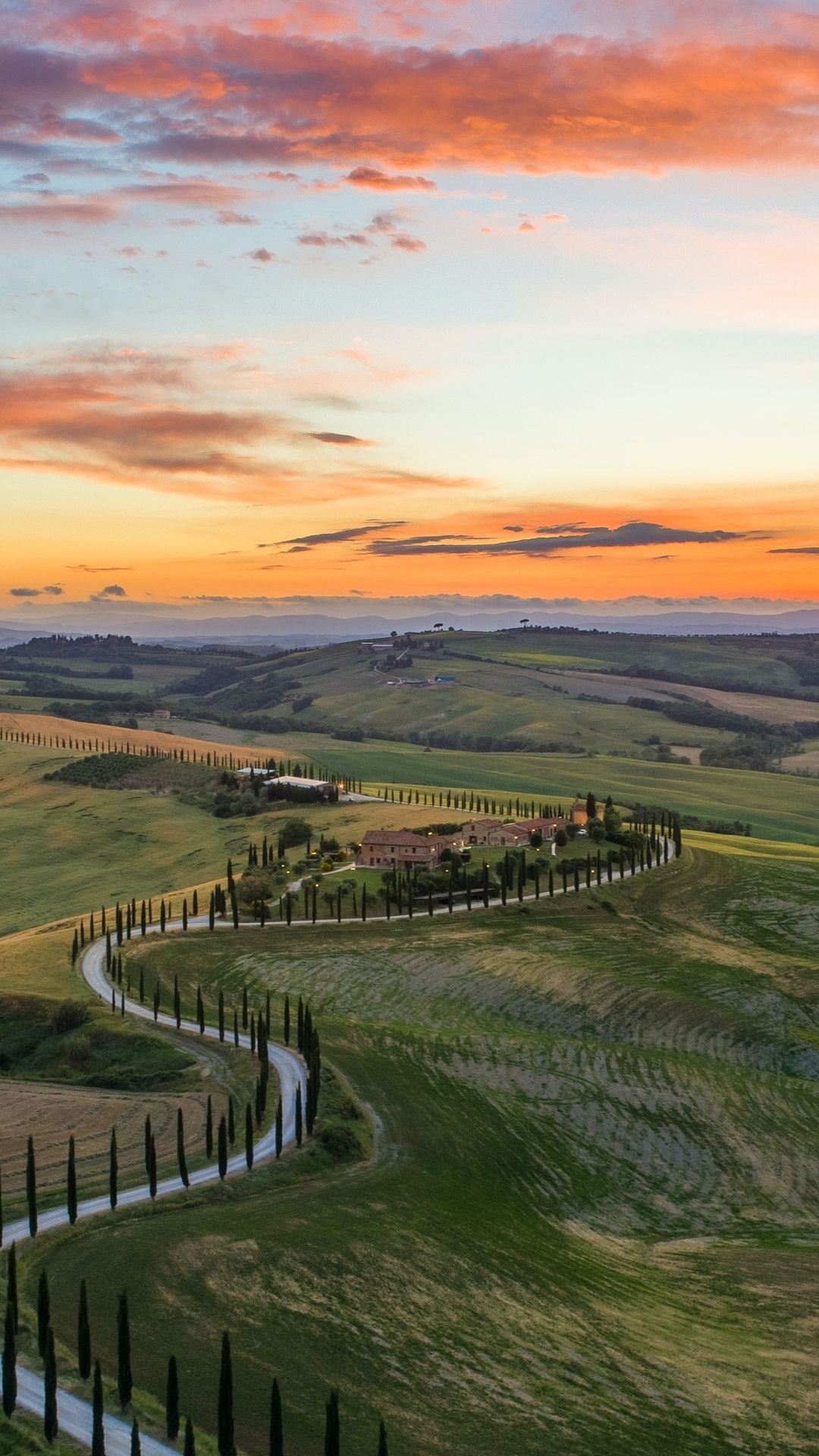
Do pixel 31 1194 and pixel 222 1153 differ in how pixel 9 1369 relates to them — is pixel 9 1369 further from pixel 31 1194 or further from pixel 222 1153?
pixel 222 1153

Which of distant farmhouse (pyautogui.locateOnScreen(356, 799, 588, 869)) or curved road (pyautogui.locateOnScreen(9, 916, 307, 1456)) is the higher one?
distant farmhouse (pyautogui.locateOnScreen(356, 799, 588, 869))

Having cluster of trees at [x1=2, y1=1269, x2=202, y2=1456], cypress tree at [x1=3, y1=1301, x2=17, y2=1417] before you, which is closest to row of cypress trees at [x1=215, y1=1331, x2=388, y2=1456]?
cluster of trees at [x1=2, y1=1269, x2=202, y2=1456]

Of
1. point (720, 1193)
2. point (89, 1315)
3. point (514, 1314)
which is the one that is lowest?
point (720, 1193)

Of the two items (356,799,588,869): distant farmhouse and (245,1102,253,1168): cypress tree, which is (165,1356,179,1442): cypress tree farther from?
(356,799,588,869): distant farmhouse

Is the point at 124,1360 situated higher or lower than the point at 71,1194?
higher

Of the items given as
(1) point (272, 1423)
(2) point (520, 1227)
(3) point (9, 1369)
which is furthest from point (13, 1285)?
(2) point (520, 1227)

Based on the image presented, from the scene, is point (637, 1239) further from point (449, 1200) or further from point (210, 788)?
point (210, 788)

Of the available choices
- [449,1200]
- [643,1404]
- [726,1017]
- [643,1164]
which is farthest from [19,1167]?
[726,1017]
